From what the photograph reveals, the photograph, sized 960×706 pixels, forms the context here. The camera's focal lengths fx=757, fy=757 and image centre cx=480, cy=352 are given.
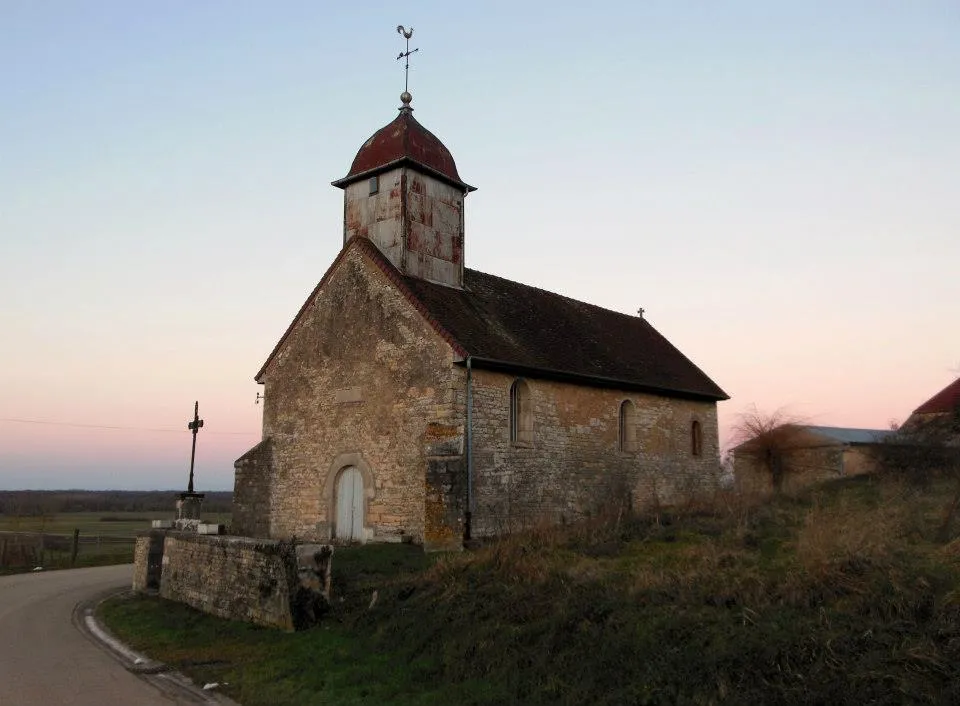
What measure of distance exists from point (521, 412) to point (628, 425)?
5.10 m

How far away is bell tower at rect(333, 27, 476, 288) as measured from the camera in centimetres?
2112

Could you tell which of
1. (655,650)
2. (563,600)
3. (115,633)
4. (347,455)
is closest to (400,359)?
(347,455)

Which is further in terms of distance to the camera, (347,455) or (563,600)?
(347,455)

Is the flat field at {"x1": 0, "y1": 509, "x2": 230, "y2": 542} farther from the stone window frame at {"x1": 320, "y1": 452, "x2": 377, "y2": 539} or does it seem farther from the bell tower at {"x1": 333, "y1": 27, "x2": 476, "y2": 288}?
the bell tower at {"x1": 333, "y1": 27, "x2": 476, "y2": 288}

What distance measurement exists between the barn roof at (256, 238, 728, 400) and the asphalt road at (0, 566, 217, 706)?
29.1 ft

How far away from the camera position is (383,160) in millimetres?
21672

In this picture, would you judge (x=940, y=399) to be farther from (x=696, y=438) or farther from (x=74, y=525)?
(x=74, y=525)

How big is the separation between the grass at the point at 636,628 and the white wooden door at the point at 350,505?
238 inches

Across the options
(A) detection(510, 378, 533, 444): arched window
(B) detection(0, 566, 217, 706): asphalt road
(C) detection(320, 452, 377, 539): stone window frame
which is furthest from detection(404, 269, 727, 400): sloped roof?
(B) detection(0, 566, 217, 706): asphalt road

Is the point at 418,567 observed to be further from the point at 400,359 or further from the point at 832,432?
the point at 832,432

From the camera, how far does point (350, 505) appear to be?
64.2 ft

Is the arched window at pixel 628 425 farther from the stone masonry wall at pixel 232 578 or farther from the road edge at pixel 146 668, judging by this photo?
the road edge at pixel 146 668

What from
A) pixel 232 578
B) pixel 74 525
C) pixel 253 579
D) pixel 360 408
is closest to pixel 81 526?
pixel 74 525

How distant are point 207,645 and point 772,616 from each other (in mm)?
7948
